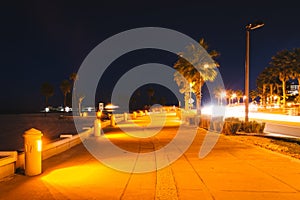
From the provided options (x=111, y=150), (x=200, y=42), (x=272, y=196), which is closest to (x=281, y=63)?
(x=200, y=42)

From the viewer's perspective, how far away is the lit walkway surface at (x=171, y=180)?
7125mm

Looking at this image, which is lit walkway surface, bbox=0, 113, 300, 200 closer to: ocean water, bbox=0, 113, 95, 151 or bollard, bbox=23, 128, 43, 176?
bollard, bbox=23, 128, 43, 176

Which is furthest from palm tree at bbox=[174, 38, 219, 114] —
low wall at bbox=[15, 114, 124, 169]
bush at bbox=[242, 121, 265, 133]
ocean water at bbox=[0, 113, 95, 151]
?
low wall at bbox=[15, 114, 124, 169]

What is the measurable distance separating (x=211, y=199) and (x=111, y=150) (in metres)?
7.94

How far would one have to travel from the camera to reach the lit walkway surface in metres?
7.12

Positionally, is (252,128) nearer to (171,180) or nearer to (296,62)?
(171,180)

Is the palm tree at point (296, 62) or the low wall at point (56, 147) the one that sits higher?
the palm tree at point (296, 62)

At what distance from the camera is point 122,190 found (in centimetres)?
749

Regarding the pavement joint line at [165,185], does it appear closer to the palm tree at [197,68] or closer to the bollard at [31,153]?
the bollard at [31,153]

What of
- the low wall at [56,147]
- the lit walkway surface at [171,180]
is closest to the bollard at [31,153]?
the lit walkway surface at [171,180]

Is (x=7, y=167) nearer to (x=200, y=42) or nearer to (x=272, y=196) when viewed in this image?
(x=272, y=196)

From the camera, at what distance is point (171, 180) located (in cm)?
848

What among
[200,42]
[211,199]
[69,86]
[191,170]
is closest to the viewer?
[211,199]

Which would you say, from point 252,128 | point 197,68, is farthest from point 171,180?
point 197,68
